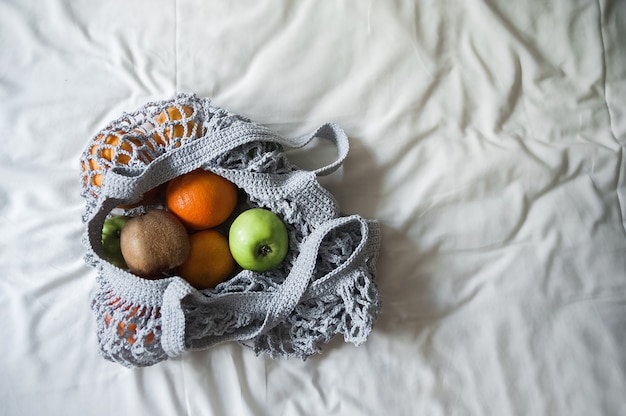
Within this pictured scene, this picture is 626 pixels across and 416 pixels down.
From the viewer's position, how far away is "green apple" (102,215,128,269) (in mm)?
724

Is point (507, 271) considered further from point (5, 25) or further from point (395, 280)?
point (5, 25)

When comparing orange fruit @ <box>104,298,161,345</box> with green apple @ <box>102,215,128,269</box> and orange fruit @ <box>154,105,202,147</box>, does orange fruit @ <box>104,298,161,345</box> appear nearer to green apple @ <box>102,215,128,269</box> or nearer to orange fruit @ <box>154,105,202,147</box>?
green apple @ <box>102,215,128,269</box>

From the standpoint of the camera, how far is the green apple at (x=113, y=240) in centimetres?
72

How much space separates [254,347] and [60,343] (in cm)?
30

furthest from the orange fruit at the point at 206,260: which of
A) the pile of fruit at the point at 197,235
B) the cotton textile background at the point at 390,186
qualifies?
the cotton textile background at the point at 390,186

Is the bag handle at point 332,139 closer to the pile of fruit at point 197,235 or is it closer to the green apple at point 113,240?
the pile of fruit at point 197,235

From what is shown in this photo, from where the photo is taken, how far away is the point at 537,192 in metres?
0.85

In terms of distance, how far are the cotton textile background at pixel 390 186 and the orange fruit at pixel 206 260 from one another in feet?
0.39

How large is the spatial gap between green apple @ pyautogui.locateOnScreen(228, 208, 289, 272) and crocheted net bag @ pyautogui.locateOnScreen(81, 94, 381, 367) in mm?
22

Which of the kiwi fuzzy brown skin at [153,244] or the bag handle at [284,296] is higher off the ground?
the kiwi fuzzy brown skin at [153,244]

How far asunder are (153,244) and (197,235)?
77mm

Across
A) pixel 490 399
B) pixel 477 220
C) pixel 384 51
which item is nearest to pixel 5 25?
pixel 384 51

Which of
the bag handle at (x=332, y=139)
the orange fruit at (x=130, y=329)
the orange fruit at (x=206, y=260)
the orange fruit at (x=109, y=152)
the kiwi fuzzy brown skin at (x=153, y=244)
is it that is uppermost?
the orange fruit at (x=109, y=152)

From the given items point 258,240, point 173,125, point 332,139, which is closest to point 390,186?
point 332,139
